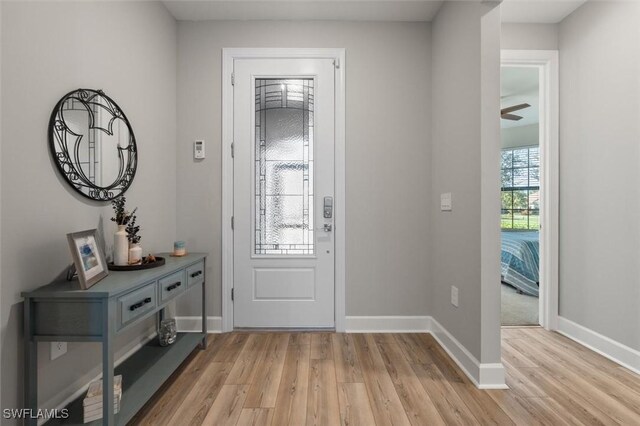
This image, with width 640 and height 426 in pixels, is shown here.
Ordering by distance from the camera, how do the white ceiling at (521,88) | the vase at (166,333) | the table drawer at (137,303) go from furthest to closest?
the white ceiling at (521,88), the vase at (166,333), the table drawer at (137,303)

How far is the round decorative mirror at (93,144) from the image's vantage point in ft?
5.29

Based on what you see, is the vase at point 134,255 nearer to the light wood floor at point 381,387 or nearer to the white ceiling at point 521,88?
the light wood floor at point 381,387

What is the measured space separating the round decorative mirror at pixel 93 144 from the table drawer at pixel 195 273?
2.21ft

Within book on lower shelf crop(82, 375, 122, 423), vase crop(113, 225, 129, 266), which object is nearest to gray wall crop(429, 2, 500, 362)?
book on lower shelf crop(82, 375, 122, 423)

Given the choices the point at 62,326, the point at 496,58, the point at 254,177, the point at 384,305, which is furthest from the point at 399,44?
the point at 62,326

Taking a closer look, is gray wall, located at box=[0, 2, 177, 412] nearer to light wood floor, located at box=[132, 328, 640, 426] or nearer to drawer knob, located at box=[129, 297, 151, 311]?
drawer knob, located at box=[129, 297, 151, 311]

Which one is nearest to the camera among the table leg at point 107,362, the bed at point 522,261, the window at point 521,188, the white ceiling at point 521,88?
the table leg at point 107,362

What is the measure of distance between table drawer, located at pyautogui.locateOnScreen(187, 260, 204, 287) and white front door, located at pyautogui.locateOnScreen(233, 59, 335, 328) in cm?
44

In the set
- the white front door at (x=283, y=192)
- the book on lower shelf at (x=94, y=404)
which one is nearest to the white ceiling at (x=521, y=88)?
the white front door at (x=283, y=192)

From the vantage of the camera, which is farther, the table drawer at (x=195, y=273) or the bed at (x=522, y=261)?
the bed at (x=522, y=261)

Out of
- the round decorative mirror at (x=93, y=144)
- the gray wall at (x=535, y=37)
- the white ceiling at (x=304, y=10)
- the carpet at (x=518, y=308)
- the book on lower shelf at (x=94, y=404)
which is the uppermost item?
the white ceiling at (x=304, y=10)

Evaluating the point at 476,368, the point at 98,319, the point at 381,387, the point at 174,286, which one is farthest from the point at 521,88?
the point at 98,319

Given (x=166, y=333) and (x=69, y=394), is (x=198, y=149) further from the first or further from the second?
(x=69, y=394)

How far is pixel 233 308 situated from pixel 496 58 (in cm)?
270
